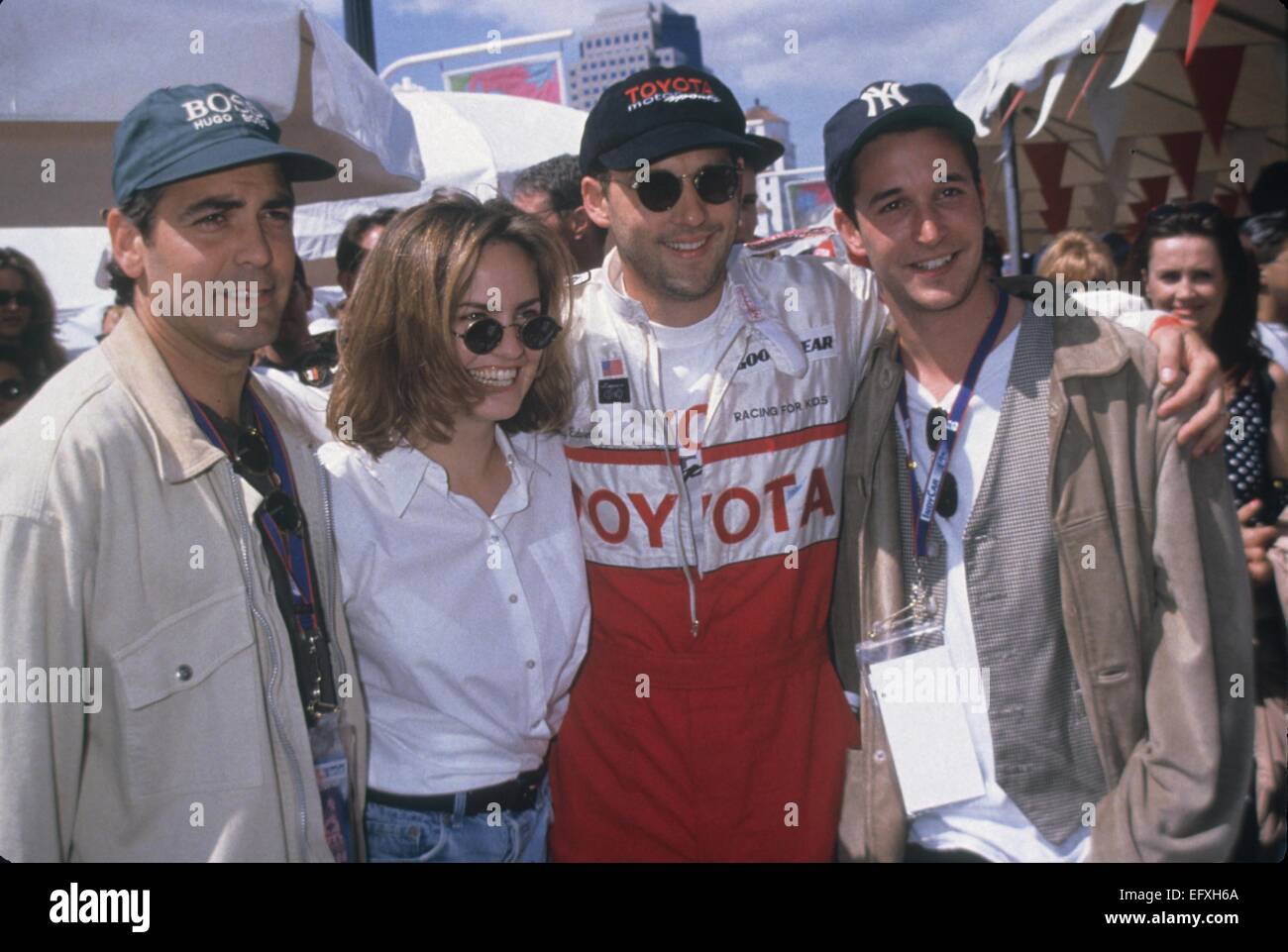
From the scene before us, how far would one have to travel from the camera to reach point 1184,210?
11.2 ft

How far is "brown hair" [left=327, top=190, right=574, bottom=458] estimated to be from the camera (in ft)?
7.49

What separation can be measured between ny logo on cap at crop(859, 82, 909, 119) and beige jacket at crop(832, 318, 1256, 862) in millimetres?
615

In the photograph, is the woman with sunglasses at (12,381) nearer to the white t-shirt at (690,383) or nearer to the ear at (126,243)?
the ear at (126,243)

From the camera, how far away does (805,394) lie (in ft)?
8.39

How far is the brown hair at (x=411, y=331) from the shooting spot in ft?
7.49

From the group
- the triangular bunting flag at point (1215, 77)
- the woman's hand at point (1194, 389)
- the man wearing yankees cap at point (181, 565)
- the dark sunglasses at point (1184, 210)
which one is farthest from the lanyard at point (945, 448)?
the triangular bunting flag at point (1215, 77)

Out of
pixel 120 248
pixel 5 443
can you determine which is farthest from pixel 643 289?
pixel 5 443

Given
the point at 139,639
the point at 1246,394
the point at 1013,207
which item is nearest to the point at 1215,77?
the point at 1013,207

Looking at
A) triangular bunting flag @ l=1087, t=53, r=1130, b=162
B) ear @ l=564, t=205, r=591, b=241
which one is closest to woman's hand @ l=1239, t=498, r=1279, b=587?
ear @ l=564, t=205, r=591, b=241

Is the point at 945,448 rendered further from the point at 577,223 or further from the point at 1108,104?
the point at 1108,104

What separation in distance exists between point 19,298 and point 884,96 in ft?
8.99

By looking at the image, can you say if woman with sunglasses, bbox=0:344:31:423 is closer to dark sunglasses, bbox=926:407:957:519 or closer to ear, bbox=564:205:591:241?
ear, bbox=564:205:591:241

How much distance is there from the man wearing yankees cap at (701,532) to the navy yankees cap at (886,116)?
1.00ft
